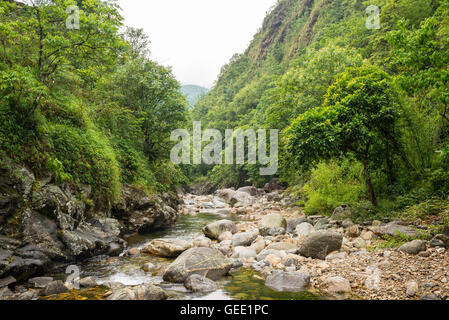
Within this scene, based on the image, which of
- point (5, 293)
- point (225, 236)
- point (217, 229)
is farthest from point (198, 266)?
point (217, 229)

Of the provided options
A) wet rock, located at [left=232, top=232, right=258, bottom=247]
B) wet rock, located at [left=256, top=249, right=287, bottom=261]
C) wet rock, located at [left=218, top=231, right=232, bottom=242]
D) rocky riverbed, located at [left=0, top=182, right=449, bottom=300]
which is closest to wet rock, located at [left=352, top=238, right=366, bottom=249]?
rocky riverbed, located at [left=0, top=182, right=449, bottom=300]

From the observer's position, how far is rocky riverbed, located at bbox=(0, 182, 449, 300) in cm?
554

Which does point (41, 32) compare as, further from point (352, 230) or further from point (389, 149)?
point (389, 149)

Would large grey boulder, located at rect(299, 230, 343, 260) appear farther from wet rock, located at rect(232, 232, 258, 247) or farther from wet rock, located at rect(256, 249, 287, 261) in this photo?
wet rock, located at rect(232, 232, 258, 247)

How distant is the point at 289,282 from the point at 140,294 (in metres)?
3.32

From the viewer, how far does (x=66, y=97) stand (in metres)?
10.6

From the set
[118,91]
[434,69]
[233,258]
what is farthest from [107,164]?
[434,69]

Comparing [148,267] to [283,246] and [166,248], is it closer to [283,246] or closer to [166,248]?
[166,248]

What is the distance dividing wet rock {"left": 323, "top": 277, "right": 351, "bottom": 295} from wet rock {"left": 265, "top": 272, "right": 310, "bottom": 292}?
1.44 ft

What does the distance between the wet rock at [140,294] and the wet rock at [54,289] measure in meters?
1.12

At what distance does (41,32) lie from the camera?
7961 millimetres

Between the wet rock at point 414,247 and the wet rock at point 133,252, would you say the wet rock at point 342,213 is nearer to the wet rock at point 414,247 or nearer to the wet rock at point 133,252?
the wet rock at point 414,247

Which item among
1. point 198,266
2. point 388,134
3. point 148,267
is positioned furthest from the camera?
point 388,134

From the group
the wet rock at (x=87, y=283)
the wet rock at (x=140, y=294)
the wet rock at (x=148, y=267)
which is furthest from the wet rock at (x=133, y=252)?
the wet rock at (x=140, y=294)
